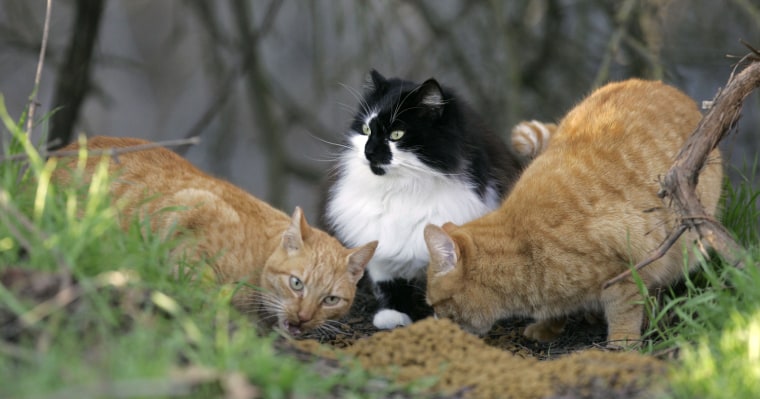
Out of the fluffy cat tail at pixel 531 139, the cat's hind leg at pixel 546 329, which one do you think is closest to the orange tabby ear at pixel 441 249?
the cat's hind leg at pixel 546 329

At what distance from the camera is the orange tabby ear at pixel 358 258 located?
12.1 ft

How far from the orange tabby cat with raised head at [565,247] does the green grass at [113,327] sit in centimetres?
94

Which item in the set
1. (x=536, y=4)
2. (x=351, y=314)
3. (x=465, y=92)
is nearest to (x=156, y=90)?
(x=465, y=92)

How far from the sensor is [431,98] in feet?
13.2

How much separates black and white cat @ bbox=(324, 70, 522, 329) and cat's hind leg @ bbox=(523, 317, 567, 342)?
22.0 inches

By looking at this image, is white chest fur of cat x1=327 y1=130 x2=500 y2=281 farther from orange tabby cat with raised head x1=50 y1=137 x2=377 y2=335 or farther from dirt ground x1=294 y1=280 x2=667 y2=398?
dirt ground x1=294 y1=280 x2=667 y2=398

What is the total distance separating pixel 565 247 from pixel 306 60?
460cm

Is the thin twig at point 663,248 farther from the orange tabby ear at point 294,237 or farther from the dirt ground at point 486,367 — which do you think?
the orange tabby ear at point 294,237

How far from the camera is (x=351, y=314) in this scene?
452cm

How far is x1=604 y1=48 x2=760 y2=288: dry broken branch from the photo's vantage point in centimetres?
323

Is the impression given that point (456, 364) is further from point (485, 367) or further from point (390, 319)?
point (390, 319)

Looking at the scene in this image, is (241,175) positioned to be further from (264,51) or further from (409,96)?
(409,96)

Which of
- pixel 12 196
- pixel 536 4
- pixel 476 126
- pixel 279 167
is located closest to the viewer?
pixel 12 196

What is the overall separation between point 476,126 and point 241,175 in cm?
395
